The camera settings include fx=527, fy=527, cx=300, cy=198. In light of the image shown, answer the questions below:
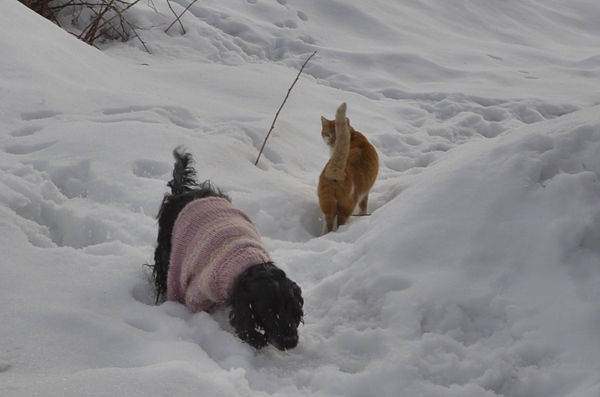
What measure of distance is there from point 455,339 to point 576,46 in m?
11.7

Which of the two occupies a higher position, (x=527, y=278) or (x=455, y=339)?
(x=527, y=278)

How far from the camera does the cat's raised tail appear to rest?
4.11 m

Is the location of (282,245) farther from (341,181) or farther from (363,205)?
(363,205)

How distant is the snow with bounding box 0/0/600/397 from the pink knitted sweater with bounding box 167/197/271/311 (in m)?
0.12

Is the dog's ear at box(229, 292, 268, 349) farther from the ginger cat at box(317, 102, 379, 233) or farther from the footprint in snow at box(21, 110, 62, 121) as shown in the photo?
the footprint in snow at box(21, 110, 62, 121)

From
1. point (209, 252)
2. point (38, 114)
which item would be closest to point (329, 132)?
point (38, 114)

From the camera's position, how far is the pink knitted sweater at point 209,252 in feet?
8.12

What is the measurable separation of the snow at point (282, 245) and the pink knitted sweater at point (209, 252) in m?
0.12

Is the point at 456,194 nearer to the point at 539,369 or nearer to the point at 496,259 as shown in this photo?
the point at 496,259

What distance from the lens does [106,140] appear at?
4.13 metres

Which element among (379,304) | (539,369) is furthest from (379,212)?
(539,369)

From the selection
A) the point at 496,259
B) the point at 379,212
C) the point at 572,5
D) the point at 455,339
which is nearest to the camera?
the point at 455,339

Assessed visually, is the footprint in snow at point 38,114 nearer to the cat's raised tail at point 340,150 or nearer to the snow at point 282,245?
the snow at point 282,245

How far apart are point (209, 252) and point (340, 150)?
73.3 inches
